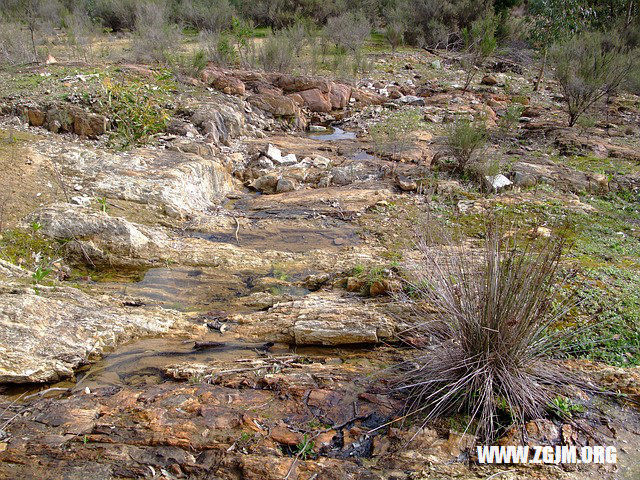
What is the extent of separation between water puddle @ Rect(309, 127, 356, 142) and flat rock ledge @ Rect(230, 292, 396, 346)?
7.62 metres

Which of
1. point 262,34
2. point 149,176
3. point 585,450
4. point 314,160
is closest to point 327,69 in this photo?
point 262,34

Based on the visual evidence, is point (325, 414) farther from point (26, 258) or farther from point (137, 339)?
point (26, 258)

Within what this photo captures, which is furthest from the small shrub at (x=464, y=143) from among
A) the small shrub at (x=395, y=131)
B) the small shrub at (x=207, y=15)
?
the small shrub at (x=207, y=15)

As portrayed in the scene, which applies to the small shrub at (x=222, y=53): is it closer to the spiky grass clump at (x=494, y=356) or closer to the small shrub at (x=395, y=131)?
the small shrub at (x=395, y=131)

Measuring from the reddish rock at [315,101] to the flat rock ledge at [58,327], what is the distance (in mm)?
9711

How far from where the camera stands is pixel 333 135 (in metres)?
11.5

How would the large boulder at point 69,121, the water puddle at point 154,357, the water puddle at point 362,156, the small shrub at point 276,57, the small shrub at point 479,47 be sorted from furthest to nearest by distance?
the small shrub at point 479,47 < the small shrub at point 276,57 < the water puddle at point 362,156 < the large boulder at point 69,121 < the water puddle at point 154,357

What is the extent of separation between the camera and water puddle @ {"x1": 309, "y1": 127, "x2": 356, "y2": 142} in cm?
1118

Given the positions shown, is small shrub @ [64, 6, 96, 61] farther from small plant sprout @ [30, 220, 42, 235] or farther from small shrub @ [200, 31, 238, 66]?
small plant sprout @ [30, 220, 42, 235]

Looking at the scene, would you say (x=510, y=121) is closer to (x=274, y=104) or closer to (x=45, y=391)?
(x=274, y=104)

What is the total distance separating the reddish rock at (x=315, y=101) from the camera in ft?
41.4

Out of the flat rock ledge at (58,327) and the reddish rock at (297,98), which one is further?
the reddish rock at (297,98)

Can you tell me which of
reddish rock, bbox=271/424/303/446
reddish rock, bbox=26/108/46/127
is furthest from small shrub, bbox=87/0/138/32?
reddish rock, bbox=271/424/303/446

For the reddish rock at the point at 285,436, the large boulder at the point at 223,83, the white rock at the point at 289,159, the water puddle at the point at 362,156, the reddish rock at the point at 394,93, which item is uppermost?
the large boulder at the point at 223,83
